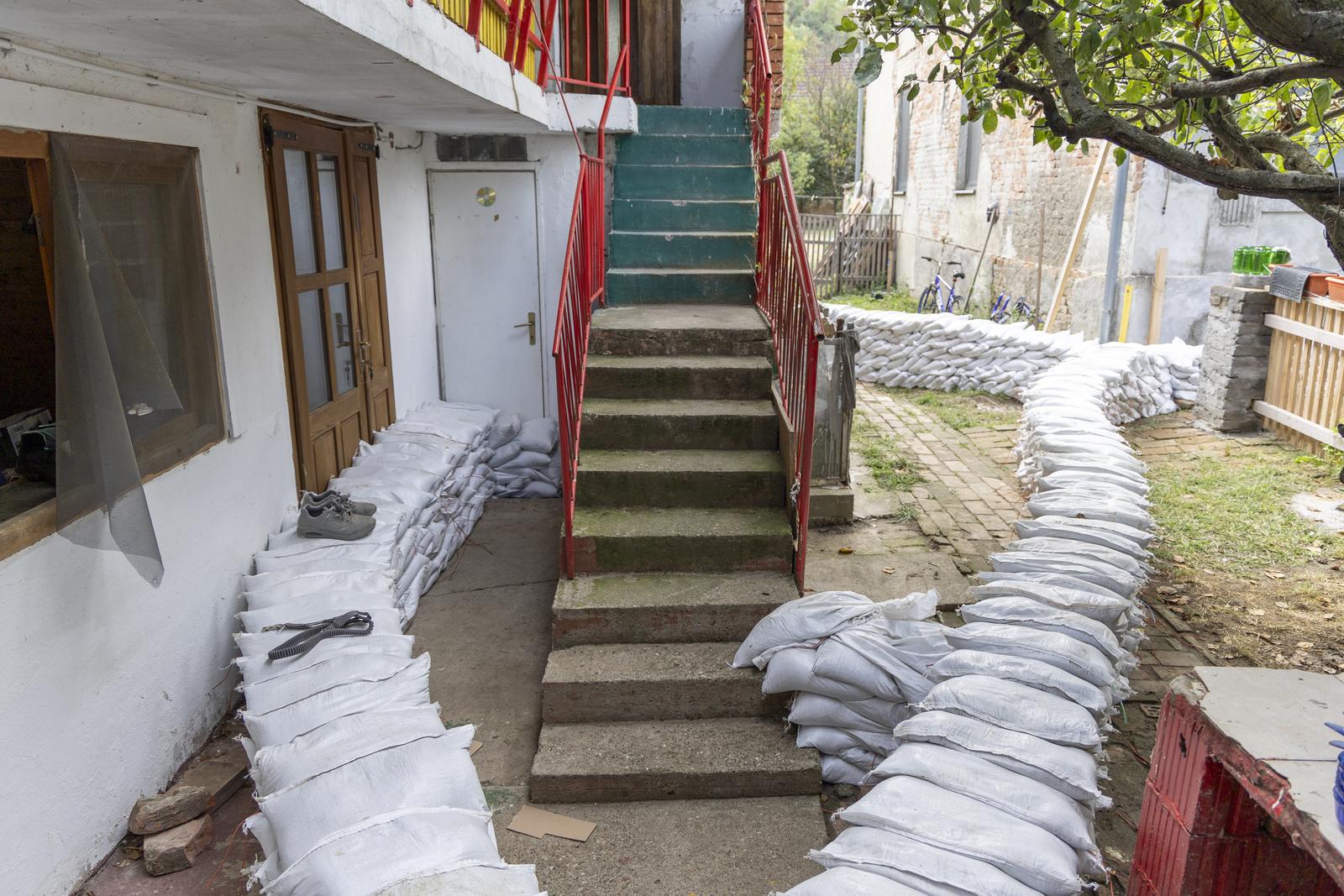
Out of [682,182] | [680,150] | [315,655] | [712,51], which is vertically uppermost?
[712,51]

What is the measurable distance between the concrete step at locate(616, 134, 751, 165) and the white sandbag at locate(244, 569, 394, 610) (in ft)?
15.2

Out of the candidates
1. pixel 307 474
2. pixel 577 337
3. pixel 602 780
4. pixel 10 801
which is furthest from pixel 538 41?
pixel 10 801

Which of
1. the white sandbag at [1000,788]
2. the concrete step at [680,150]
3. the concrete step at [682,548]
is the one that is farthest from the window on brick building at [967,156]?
the white sandbag at [1000,788]

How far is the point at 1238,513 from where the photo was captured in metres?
6.65

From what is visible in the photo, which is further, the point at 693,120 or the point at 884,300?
the point at 884,300

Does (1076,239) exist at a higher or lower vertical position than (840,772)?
higher

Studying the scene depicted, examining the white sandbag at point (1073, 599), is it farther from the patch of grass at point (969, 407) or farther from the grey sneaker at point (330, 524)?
the patch of grass at point (969, 407)

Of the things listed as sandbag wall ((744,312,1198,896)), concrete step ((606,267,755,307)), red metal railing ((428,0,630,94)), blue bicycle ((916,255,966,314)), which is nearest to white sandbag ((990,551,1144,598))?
sandbag wall ((744,312,1198,896))

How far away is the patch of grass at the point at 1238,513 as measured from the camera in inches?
234

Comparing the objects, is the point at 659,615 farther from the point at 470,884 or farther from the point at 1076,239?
the point at 1076,239

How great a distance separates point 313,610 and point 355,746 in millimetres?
1035

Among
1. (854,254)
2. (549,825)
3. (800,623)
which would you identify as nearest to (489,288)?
(800,623)

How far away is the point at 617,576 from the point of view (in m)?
4.58

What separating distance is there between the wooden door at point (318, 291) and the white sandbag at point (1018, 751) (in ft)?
11.7
